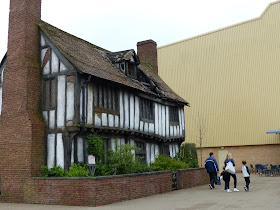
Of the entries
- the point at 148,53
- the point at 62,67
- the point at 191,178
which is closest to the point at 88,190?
the point at 62,67

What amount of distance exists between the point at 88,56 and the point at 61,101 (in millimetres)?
3437

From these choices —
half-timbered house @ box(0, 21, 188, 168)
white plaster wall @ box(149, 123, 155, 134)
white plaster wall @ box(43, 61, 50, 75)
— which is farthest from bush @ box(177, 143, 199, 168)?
white plaster wall @ box(43, 61, 50, 75)

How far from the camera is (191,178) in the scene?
1786 cm

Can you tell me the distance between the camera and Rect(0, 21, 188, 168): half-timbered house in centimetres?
1342

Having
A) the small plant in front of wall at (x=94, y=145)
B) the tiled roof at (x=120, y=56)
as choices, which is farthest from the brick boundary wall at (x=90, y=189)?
the tiled roof at (x=120, y=56)

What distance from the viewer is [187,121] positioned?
34125 millimetres

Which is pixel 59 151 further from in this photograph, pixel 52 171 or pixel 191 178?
pixel 191 178

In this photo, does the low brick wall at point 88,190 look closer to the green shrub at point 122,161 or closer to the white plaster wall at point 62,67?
the green shrub at point 122,161

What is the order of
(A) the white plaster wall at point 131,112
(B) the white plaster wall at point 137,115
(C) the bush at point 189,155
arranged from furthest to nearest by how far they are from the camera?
(C) the bush at point 189,155, (B) the white plaster wall at point 137,115, (A) the white plaster wall at point 131,112

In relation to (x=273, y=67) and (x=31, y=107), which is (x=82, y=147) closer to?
(x=31, y=107)

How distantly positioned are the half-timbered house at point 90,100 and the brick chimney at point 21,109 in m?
0.40

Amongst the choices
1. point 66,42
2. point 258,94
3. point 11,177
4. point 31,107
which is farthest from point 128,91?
point 258,94

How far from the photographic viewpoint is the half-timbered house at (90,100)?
13.4m

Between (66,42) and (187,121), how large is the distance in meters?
20.6
